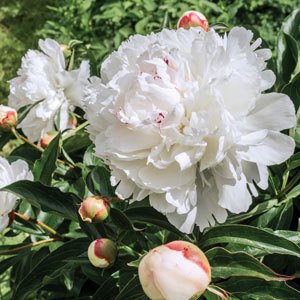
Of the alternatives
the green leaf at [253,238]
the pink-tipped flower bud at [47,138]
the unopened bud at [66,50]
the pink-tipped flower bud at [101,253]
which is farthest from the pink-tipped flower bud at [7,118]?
the green leaf at [253,238]

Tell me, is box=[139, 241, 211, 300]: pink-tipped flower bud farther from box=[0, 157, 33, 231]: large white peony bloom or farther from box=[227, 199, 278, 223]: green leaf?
box=[0, 157, 33, 231]: large white peony bloom

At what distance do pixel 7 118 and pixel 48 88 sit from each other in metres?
0.16

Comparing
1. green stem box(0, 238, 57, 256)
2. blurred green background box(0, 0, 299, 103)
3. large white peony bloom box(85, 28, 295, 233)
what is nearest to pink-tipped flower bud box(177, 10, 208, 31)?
large white peony bloom box(85, 28, 295, 233)

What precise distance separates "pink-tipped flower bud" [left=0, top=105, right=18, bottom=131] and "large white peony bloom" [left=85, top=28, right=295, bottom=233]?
48 centimetres

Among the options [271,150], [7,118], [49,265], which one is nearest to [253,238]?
[271,150]

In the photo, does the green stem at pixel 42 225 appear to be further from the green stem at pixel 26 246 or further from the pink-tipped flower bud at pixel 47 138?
the pink-tipped flower bud at pixel 47 138

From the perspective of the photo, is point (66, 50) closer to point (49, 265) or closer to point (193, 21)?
point (193, 21)

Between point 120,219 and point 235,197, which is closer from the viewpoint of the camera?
point 235,197

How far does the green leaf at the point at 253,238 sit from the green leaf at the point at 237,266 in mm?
26

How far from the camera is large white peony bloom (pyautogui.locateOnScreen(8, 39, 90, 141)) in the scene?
4.32 feet

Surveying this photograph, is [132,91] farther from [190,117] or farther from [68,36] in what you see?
[68,36]

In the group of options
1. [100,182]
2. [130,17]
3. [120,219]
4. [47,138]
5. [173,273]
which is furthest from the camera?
[130,17]

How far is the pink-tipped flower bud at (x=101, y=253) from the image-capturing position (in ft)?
2.93

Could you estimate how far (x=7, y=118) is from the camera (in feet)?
4.00
